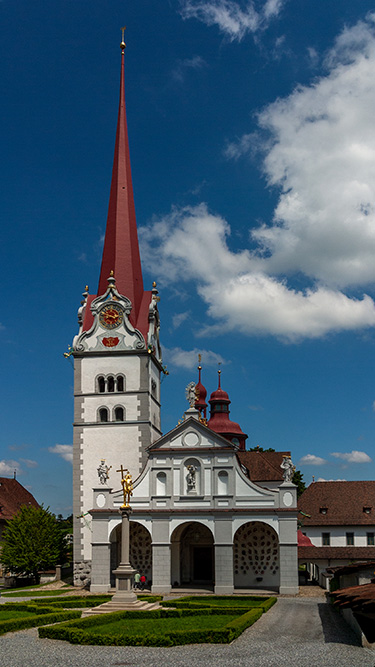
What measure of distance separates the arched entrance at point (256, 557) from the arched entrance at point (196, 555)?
8.17 ft

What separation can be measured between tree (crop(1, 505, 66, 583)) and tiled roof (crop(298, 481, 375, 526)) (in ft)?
71.2

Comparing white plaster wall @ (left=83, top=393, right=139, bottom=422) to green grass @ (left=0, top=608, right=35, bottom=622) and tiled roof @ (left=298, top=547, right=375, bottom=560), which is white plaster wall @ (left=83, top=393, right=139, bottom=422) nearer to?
tiled roof @ (left=298, top=547, right=375, bottom=560)

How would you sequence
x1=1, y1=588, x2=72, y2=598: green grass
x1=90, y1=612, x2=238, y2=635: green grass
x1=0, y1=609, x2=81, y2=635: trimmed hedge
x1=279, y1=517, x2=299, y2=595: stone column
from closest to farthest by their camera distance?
x1=90, y1=612, x2=238, y2=635: green grass
x1=0, y1=609, x2=81, y2=635: trimmed hedge
x1=279, y1=517, x2=299, y2=595: stone column
x1=1, y1=588, x2=72, y2=598: green grass

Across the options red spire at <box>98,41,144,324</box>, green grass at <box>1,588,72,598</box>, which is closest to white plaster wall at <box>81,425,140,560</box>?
green grass at <box>1,588,72,598</box>

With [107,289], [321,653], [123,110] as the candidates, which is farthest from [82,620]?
[123,110]

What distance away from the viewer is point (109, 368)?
170 feet

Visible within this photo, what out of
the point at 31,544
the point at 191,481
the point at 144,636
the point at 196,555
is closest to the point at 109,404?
the point at 191,481

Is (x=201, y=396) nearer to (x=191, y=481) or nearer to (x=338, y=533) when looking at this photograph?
(x=338, y=533)

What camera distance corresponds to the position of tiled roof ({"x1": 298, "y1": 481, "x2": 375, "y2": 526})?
61156 millimetres

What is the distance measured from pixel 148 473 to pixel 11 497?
2837cm

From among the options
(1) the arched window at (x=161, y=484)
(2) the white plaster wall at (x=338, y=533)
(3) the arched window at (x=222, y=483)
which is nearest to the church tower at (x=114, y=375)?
(1) the arched window at (x=161, y=484)

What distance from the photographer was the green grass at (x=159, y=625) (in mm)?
24395

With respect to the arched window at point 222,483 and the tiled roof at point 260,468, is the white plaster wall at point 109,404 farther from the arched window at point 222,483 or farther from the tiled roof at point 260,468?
the tiled roof at point 260,468

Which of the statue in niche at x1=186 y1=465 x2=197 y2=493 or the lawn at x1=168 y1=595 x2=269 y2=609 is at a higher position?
the statue in niche at x1=186 y1=465 x2=197 y2=493
